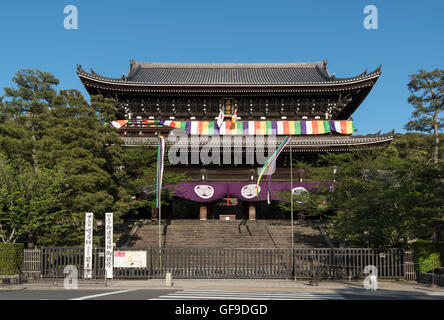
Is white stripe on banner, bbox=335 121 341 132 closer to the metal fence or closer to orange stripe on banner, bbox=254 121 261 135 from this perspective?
orange stripe on banner, bbox=254 121 261 135

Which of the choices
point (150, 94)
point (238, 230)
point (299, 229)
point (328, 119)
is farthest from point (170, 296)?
point (328, 119)

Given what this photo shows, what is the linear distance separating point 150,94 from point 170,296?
79.8 ft

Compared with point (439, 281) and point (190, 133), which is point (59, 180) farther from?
point (439, 281)

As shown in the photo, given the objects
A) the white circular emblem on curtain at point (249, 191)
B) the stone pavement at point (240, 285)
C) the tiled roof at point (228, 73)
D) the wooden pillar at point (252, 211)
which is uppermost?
the tiled roof at point (228, 73)

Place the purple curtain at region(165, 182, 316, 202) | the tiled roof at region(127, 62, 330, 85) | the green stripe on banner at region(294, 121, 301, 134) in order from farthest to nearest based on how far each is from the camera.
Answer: the tiled roof at region(127, 62, 330, 85) → the green stripe on banner at region(294, 121, 301, 134) → the purple curtain at region(165, 182, 316, 202)

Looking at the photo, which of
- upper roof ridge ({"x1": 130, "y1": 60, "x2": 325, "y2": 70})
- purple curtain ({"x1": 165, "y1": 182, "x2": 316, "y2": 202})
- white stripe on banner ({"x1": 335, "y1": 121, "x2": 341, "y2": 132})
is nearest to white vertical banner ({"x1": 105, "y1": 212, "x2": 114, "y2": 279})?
purple curtain ({"x1": 165, "y1": 182, "x2": 316, "y2": 202})

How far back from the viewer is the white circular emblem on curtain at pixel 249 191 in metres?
28.9

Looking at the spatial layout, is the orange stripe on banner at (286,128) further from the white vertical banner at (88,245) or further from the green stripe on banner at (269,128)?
the white vertical banner at (88,245)

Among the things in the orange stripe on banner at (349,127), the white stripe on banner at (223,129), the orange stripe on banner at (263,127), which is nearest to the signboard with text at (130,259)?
the white stripe on banner at (223,129)

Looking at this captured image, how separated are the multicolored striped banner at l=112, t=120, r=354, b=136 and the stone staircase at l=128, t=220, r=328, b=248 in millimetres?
9082

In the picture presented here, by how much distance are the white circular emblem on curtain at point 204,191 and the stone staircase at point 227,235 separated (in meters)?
2.29

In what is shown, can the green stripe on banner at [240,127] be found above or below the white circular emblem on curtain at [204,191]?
above

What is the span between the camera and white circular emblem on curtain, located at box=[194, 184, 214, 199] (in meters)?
28.9

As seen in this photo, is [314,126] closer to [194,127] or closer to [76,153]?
[194,127]
